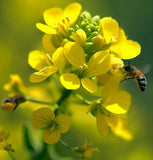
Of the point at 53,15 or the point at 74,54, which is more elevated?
the point at 53,15

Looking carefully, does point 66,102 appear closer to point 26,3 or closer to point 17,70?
point 17,70

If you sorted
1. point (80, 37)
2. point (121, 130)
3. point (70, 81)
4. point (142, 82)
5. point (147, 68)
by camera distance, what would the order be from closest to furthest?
point (70, 81), point (80, 37), point (142, 82), point (147, 68), point (121, 130)

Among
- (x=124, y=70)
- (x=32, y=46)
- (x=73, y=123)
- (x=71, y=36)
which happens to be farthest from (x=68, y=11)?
(x=32, y=46)

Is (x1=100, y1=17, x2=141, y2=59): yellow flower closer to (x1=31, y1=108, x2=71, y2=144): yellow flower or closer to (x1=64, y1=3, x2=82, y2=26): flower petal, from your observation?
(x1=64, y1=3, x2=82, y2=26): flower petal

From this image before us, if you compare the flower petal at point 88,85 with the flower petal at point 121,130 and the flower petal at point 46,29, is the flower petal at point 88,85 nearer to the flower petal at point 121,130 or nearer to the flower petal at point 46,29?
the flower petal at point 46,29

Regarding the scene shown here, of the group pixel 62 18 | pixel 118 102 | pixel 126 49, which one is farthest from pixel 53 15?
pixel 118 102

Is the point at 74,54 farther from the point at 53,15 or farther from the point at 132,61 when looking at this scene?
the point at 132,61

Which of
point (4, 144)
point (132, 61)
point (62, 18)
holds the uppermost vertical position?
point (62, 18)

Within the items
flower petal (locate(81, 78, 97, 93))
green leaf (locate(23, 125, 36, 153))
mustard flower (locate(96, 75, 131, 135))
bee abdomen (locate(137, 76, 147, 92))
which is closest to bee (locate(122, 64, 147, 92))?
bee abdomen (locate(137, 76, 147, 92))


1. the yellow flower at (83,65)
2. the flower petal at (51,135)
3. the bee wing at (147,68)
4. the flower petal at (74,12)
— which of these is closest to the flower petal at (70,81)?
the yellow flower at (83,65)
